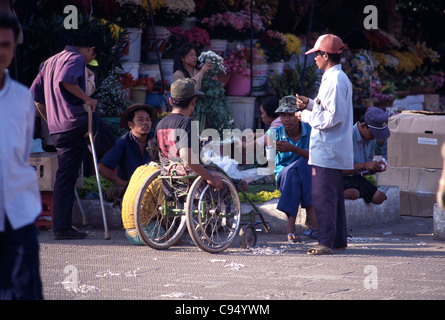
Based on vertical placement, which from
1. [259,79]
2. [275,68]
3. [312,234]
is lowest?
[312,234]

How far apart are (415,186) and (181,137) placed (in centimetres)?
403

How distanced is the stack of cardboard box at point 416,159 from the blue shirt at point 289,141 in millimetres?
2241

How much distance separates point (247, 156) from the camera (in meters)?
8.42

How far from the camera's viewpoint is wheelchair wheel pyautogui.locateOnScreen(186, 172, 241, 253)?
6023 millimetres

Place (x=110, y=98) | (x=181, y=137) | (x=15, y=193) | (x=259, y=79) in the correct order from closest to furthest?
(x=15, y=193)
(x=181, y=137)
(x=110, y=98)
(x=259, y=79)

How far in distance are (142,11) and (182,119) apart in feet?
18.4

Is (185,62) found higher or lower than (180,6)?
lower

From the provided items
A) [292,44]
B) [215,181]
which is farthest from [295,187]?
[292,44]

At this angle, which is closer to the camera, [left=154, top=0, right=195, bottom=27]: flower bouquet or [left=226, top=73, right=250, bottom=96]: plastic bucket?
[left=154, top=0, right=195, bottom=27]: flower bouquet

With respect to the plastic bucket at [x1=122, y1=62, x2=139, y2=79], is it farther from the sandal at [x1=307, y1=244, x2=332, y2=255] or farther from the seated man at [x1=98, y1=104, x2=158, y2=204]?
the sandal at [x1=307, y1=244, x2=332, y2=255]

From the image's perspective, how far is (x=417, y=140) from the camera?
8.84 meters

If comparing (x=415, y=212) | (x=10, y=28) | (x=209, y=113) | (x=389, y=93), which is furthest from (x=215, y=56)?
(x=10, y=28)

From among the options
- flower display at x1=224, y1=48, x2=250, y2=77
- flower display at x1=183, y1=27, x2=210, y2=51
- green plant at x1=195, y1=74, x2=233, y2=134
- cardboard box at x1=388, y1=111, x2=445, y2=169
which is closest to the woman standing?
green plant at x1=195, y1=74, x2=233, y2=134

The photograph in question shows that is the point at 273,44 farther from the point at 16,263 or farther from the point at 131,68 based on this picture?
the point at 16,263
